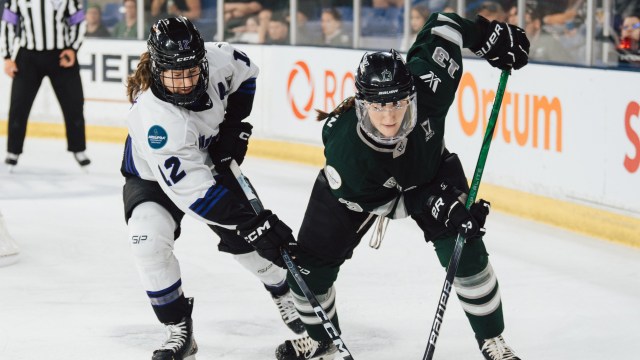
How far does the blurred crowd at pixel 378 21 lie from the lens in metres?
5.23

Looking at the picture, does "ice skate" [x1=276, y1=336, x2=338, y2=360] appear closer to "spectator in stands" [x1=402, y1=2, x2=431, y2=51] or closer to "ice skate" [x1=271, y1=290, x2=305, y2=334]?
"ice skate" [x1=271, y1=290, x2=305, y2=334]

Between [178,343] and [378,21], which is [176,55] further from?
[378,21]

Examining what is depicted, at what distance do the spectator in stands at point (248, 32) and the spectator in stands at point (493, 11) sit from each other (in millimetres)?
1895

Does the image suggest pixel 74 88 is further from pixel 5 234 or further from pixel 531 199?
pixel 531 199

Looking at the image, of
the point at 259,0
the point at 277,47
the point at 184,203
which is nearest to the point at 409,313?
the point at 184,203

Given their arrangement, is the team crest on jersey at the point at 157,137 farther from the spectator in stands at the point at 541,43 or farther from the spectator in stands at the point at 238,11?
the spectator in stands at the point at 238,11

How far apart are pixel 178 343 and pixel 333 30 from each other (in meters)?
4.28

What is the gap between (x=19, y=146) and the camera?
6.56 m

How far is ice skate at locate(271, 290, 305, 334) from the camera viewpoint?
3.45 meters

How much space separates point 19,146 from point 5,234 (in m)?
2.28

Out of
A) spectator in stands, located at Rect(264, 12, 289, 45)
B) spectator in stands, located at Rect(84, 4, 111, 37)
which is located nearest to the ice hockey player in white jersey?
spectator in stands, located at Rect(264, 12, 289, 45)

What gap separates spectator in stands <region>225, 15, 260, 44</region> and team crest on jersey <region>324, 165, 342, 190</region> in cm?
473

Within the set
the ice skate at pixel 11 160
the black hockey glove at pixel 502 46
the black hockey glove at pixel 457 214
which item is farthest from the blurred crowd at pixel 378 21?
the black hockey glove at pixel 457 214

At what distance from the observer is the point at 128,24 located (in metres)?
8.16
